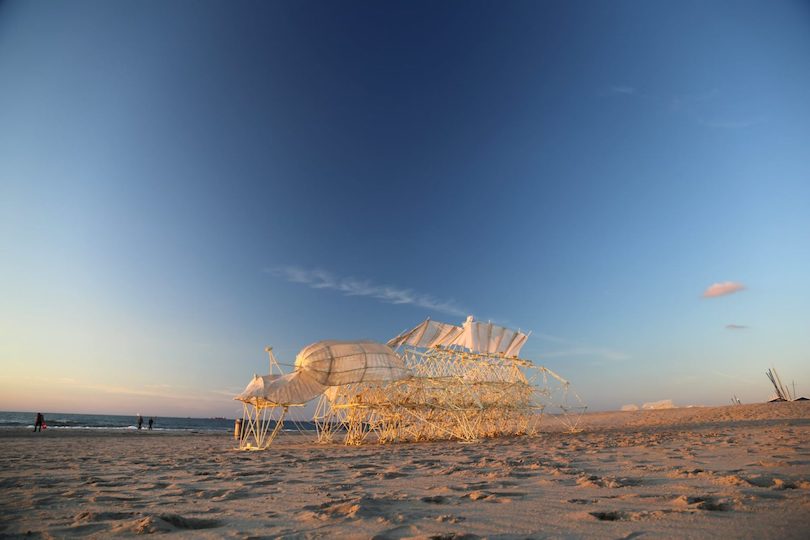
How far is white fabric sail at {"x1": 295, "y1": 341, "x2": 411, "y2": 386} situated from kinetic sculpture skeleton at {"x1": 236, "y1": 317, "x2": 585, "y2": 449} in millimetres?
Answer: 33

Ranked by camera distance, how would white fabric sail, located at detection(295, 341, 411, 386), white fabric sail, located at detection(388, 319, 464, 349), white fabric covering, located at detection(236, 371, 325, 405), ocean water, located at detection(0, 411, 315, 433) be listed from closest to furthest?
white fabric covering, located at detection(236, 371, 325, 405)
white fabric sail, located at detection(295, 341, 411, 386)
white fabric sail, located at detection(388, 319, 464, 349)
ocean water, located at detection(0, 411, 315, 433)

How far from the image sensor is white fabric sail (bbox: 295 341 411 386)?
1478cm

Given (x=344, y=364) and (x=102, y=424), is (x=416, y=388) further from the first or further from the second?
(x=102, y=424)

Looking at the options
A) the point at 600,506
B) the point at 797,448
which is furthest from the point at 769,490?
the point at 797,448

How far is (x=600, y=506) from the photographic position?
3748 millimetres

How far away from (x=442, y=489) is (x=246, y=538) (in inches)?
96.9

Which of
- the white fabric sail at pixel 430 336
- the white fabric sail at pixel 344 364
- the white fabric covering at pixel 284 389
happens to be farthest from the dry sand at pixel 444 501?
the white fabric sail at pixel 430 336

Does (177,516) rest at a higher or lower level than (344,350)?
lower

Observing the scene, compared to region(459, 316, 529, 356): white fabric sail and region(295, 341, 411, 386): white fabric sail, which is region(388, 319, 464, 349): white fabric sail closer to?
region(459, 316, 529, 356): white fabric sail

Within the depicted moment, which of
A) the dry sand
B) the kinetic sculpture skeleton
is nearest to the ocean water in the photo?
the kinetic sculpture skeleton

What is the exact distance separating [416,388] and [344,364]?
2877 millimetres

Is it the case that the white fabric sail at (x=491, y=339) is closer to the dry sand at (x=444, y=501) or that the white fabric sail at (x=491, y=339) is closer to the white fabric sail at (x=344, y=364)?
the white fabric sail at (x=344, y=364)

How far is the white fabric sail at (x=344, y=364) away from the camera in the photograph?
48.5ft

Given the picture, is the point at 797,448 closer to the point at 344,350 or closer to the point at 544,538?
the point at 544,538
